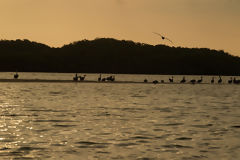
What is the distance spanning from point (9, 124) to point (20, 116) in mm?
5796

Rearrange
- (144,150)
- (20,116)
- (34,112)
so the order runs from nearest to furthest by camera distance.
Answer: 1. (144,150)
2. (20,116)
3. (34,112)

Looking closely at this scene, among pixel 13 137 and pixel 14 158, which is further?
pixel 13 137

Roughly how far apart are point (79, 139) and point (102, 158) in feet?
17.0

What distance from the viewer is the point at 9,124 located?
33.0 m

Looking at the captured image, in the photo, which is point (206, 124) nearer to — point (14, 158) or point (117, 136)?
point (117, 136)

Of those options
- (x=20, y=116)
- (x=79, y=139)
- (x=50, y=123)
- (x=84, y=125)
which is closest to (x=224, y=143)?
(x=79, y=139)

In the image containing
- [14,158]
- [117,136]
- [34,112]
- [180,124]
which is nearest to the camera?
[14,158]

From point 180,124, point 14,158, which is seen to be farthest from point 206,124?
point 14,158

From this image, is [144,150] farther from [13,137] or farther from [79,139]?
[13,137]

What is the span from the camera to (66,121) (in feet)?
116

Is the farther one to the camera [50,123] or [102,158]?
[50,123]

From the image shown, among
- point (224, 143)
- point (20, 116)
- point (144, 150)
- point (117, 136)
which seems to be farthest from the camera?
point (20, 116)

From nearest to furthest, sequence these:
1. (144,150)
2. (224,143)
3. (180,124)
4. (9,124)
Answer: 1. (144,150)
2. (224,143)
3. (9,124)
4. (180,124)

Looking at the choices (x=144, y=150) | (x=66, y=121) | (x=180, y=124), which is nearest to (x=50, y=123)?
Answer: (x=66, y=121)
